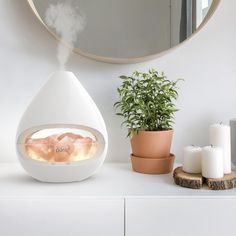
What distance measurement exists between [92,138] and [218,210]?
37 cm

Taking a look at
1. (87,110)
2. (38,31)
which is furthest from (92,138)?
(38,31)

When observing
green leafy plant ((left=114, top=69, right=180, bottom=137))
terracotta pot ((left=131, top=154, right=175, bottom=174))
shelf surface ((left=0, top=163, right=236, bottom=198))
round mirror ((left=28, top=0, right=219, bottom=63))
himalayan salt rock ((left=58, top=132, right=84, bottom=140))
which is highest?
round mirror ((left=28, top=0, right=219, bottom=63))

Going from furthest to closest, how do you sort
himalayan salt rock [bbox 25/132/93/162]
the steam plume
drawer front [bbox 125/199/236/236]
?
the steam plume < himalayan salt rock [bbox 25/132/93/162] < drawer front [bbox 125/199/236/236]

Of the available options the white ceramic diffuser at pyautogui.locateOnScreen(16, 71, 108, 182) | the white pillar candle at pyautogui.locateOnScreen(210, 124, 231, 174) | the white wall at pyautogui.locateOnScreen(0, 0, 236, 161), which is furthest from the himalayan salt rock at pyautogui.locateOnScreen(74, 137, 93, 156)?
the white pillar candle at pyautogui.locateOnScreen(210, 124, 231, 174)

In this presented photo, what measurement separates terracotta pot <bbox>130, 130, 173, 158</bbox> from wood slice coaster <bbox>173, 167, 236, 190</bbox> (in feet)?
0.36

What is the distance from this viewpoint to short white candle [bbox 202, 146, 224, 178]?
32.8 inches

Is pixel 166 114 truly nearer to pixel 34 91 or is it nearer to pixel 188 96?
pixel 188 96

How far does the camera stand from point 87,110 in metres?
0.87

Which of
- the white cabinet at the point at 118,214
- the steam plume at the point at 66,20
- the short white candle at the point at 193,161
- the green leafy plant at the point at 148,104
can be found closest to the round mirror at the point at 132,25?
the steam plume at the point at 66,20

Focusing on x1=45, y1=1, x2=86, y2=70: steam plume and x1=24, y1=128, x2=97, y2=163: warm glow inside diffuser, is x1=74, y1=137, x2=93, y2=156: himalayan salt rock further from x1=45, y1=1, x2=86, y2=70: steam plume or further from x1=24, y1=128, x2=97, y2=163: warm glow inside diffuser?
x1=45, y1=1, x2=86, y2=70: steam plume

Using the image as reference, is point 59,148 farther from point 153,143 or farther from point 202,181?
point 202,181

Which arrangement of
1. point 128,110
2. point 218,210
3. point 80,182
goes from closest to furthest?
point 218,210
point 80,182
point 128,110

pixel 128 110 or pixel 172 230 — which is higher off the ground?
pixel 128 110

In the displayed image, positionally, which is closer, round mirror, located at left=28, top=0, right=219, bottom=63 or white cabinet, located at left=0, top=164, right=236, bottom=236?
white cabinet, located at left=0, top=164, right=236, bottom=236
